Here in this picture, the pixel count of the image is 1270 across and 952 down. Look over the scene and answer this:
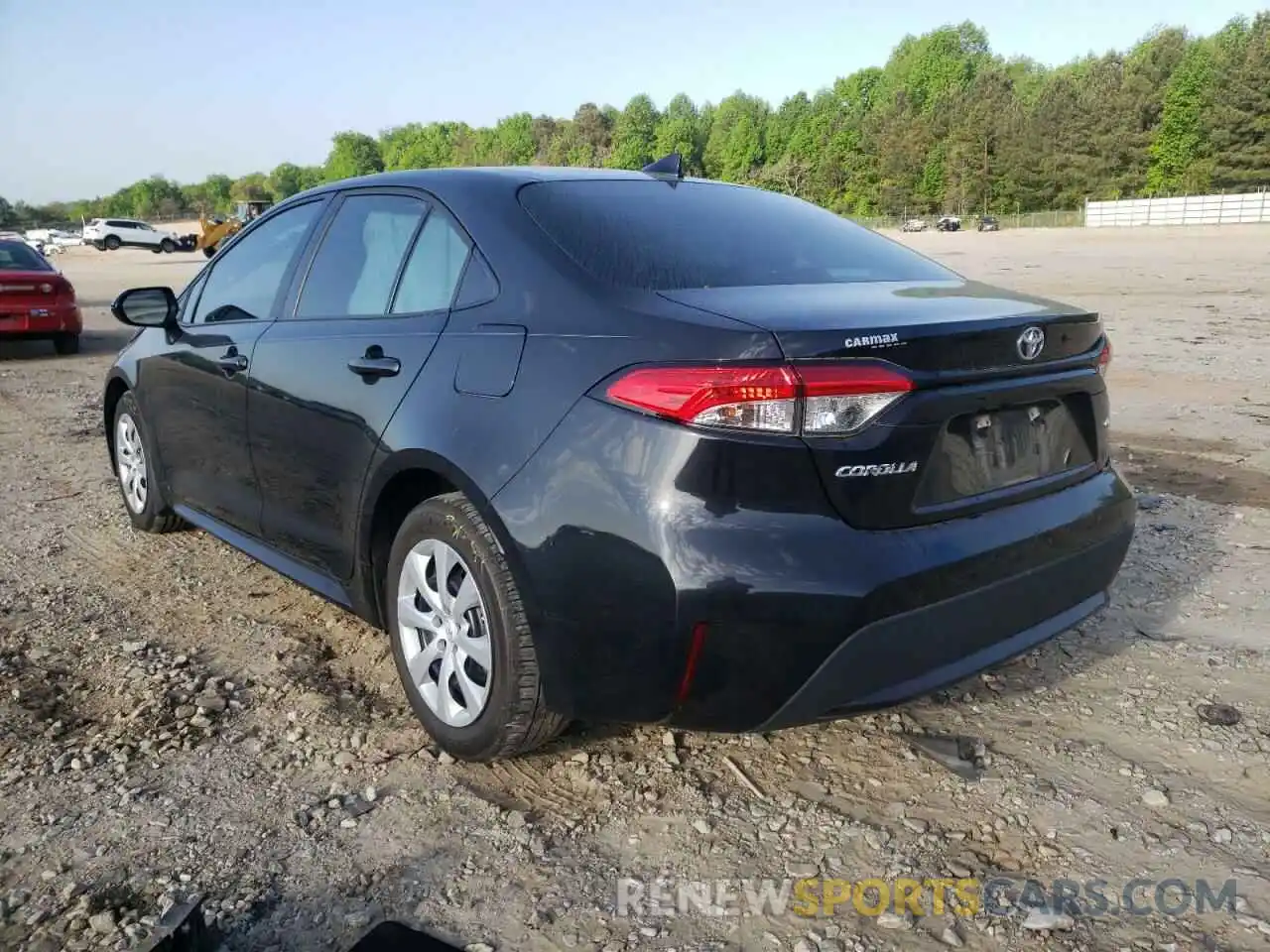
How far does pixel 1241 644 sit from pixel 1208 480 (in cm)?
229

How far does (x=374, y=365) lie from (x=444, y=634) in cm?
82

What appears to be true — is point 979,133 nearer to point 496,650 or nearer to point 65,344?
point 65,344

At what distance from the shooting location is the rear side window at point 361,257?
328cm

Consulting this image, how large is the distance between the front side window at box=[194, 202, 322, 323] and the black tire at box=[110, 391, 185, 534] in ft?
2.45

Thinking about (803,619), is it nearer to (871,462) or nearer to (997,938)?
(871,462)

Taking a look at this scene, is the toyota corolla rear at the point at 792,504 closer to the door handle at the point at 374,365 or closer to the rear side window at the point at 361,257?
the door handle at the point at 374,365

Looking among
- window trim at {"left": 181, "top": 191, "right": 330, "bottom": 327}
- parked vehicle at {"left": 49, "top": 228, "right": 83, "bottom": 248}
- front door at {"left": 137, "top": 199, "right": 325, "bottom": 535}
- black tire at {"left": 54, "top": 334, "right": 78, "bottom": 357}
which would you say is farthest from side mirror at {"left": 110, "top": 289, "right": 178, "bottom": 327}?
parked vehicle at {"left": 49, "top": 228, "right": 83, "bottom": 248}

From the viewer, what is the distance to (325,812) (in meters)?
2.70

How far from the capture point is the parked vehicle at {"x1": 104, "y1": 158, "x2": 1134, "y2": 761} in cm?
228

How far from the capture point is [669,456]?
229 cm

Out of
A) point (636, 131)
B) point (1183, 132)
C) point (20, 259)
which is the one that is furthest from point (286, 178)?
point (20, 259)

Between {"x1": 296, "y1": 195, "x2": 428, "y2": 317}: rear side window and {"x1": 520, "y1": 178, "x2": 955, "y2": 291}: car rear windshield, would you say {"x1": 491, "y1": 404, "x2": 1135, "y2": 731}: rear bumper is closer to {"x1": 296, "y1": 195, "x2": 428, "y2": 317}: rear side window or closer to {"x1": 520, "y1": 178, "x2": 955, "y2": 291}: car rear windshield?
{"x1": 520, "y1": 178, "x2": 955, "y2": 291}: car rear windshield

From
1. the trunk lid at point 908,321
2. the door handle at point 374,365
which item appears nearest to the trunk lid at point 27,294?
the door handle at point 374,365

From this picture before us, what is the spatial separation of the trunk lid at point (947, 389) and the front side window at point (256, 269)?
6.32ft
